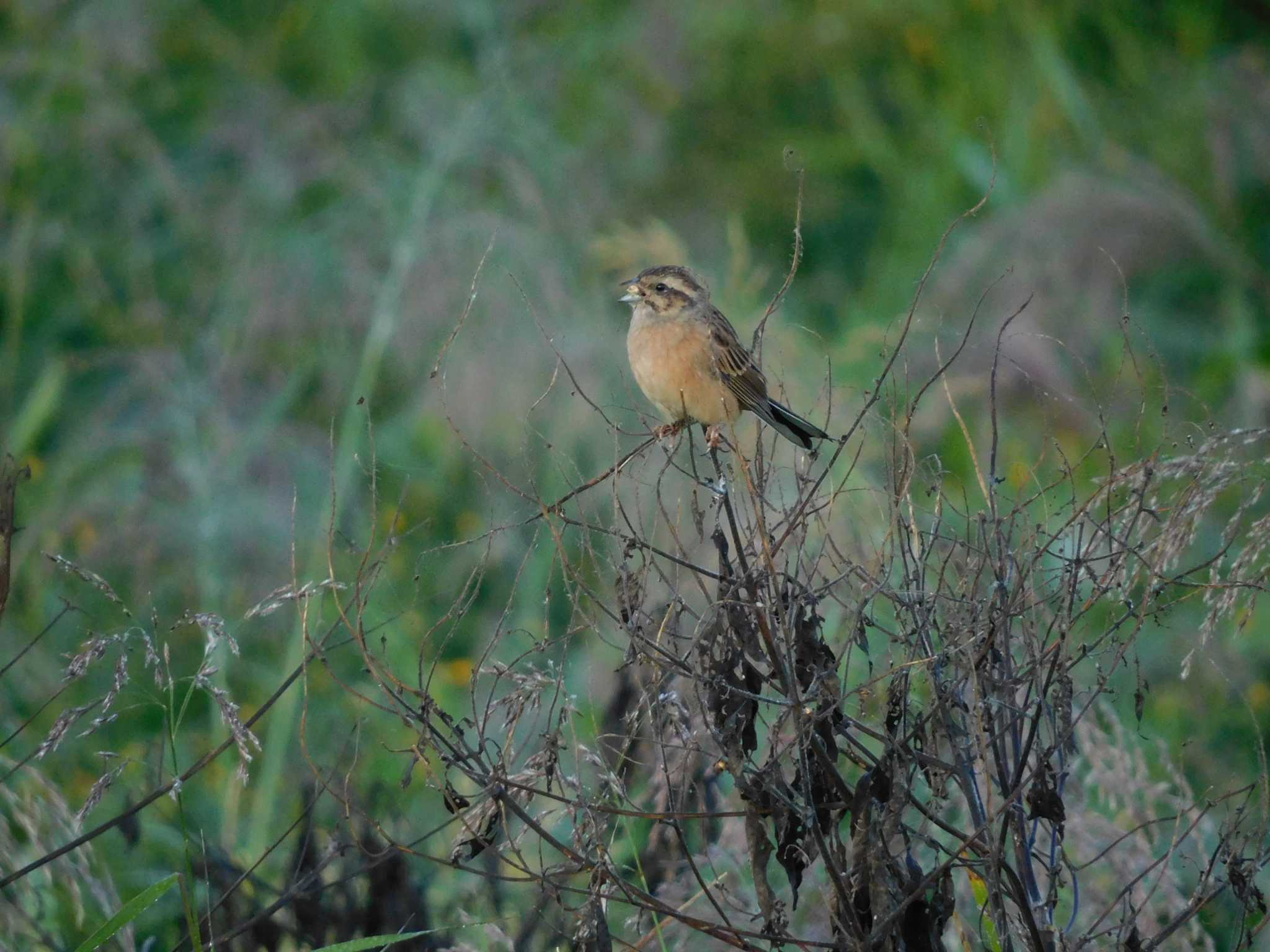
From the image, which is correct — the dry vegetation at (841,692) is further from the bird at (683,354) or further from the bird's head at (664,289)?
the bird's head at (664,289)

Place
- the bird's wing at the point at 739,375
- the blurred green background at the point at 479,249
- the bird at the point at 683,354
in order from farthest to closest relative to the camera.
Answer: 1. the blurred green background at the point at 479,249
2. the bird at the point at 683,354
3. the bird's wing at the point at 739,375

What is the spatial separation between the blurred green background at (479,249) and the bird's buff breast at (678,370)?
26 centimetres

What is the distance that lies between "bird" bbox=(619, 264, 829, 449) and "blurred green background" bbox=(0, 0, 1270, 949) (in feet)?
0.87

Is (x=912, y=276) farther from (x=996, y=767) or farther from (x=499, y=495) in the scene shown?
(x=996, y=767)

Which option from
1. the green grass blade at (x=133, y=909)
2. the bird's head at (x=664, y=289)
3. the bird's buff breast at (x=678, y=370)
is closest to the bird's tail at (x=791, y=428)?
the bird's buff breast at (x=678, y=370)

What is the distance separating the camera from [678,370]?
14.5 ft

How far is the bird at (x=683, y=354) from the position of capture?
4211 millimetres


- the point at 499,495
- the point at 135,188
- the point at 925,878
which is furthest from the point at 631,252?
the point at 925,878

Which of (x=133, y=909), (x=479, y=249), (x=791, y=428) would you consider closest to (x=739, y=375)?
(x=791, y=428)

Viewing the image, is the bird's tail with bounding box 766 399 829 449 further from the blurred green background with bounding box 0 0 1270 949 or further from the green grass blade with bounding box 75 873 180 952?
the green grass blade with bounding box 75 873 180 952

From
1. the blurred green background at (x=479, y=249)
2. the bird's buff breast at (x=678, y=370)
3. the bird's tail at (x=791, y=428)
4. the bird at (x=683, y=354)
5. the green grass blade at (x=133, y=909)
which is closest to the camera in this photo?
the green grass blade at (x=133, y=909)

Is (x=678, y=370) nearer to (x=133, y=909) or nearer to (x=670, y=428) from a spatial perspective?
(x=670, y=428)

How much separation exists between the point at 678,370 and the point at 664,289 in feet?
1.15

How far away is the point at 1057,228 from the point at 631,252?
216 cm
